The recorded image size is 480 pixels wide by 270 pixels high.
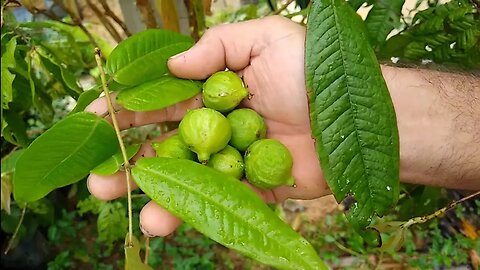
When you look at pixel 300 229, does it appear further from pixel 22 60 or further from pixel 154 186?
pixel 154 186

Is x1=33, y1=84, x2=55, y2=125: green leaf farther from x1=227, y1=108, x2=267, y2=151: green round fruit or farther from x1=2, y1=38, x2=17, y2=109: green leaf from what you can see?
x1=227, y1=108, x2=267, y2=151: green round fruit

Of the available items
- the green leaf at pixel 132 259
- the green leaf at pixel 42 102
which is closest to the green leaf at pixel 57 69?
the green leaf at pixel 42 102

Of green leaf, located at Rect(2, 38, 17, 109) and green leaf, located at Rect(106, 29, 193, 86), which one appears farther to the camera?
green leaf, located at Rect(2, 38, 17, 109)

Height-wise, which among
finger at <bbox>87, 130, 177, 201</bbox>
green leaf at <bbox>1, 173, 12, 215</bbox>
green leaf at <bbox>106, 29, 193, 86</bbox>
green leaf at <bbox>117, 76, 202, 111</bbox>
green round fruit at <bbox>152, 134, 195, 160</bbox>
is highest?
green leaf at <bbox>106, 29, 193, 86</bbox>

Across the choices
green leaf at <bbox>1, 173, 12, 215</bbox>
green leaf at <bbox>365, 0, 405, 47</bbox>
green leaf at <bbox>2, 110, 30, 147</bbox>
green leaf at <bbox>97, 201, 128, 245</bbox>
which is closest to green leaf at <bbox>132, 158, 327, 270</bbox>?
green leaf at <bbox>365, 0, 405, 47</bbox>

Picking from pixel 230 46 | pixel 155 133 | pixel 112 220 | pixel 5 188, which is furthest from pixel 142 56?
pixel 155 133
